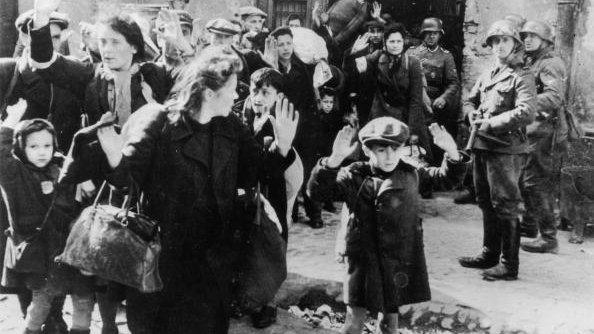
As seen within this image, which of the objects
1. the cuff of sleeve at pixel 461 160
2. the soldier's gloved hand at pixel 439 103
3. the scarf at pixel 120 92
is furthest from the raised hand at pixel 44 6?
the soldier's gloved hand at pixel 439 103

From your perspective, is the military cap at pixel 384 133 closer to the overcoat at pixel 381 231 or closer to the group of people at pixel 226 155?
the group of people at pixel 226 155

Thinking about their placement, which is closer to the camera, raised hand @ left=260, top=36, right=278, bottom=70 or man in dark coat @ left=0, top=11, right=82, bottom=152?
man in dark coat @ left=0, top=11, right=82, bottom=152

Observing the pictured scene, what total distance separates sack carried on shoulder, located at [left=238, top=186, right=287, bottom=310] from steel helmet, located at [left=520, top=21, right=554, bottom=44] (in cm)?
424

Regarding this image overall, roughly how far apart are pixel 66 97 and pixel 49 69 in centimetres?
27

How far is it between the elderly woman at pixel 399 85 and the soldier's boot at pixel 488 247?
4.20 ft

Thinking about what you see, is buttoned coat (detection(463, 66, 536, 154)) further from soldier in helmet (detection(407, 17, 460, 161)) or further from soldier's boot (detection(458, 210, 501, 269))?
soldier in helmet (detection(407, 17, 460, 161))

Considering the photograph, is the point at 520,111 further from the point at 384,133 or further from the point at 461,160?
the point at 384,133

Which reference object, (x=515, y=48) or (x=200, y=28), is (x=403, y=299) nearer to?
Answer: (x=515, y=48)

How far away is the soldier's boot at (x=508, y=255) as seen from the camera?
16.8ft

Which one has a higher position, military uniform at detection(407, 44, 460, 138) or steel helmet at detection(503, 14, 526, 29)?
steel helmet at detection(503, 14, 526, 29)

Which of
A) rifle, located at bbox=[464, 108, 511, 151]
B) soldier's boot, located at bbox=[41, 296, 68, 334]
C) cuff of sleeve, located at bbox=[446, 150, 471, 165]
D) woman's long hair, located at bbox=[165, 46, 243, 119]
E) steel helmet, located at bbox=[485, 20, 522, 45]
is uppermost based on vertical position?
steel helmet, located at bbox=[485, 20, 522, 45]

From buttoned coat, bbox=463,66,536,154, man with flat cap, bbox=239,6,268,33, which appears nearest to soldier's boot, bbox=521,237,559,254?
buttoned coat, bbox=463,66,536,154

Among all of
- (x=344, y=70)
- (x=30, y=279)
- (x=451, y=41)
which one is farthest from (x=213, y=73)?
(x=451, y=41)

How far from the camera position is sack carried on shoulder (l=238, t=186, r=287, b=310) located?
292cm
